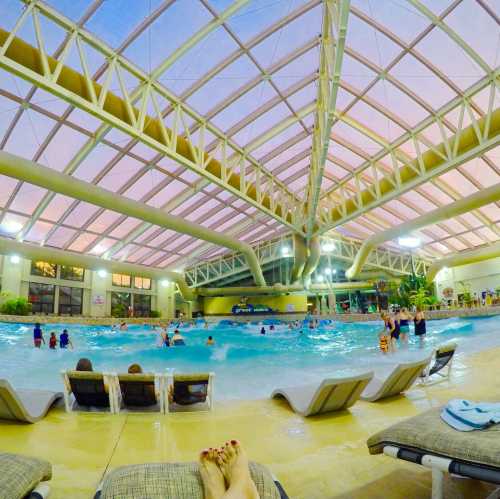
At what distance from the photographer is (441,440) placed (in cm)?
202

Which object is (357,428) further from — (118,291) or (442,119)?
(118,291)

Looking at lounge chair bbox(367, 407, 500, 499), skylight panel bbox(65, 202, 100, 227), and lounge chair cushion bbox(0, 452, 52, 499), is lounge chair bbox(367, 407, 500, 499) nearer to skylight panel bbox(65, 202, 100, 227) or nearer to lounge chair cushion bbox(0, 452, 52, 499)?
lounge chair cushion bbox(0, 452, 52, 499)

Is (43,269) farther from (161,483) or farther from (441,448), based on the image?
(441,448)

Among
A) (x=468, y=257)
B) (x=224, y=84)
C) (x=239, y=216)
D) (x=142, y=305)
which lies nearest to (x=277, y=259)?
(x=239, y=216)

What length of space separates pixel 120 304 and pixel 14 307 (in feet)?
28.5

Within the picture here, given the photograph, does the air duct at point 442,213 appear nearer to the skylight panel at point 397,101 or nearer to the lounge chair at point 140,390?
the skylight panel at point 397,101

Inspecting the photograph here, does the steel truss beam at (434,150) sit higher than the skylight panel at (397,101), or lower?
lower

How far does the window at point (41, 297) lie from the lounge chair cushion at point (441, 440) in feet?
77.3

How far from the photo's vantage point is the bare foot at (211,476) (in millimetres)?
1776

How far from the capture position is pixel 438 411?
97.3 inches

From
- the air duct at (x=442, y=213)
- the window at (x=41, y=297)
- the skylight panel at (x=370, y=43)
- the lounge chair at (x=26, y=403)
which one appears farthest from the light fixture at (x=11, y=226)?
the air duct at (x=442, y=213)

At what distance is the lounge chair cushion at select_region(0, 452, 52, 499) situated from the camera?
1710 mm

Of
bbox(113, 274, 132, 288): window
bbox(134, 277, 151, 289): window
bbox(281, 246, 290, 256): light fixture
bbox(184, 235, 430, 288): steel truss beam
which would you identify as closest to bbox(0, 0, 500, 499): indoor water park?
bbox(281, 246, 290, 256): light fixture

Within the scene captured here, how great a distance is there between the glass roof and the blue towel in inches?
319
